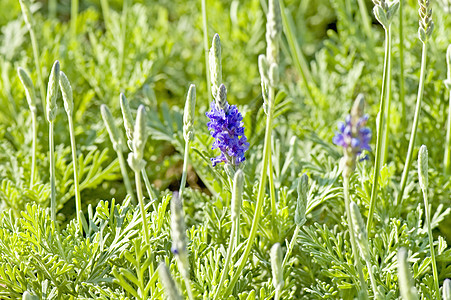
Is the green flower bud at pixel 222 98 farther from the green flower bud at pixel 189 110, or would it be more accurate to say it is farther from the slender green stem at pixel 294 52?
the slender green stem at pixel 294 52

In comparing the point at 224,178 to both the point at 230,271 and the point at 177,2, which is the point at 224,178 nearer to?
the point at 230,271

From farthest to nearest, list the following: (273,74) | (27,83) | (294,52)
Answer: (294,52) < (27,83) < (273,74)

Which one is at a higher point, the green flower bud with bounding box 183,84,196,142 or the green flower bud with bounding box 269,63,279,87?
the green flower bud with bounding box 269,63,279,87

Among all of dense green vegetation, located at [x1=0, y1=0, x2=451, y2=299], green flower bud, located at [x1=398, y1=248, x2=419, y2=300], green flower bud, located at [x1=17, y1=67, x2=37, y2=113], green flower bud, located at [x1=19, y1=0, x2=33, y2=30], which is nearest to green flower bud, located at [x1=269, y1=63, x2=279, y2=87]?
dense green vegetation, located at [x1=0, y1=0, x2=451, y2=299]

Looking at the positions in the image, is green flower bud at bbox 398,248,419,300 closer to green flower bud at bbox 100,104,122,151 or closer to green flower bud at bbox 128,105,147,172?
green flower bud at bbox 128,105,147,172

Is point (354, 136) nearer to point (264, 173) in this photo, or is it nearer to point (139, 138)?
point (264, 173)

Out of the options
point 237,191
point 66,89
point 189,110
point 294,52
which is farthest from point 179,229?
point 294,52

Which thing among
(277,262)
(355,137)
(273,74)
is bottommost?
(277,262)
